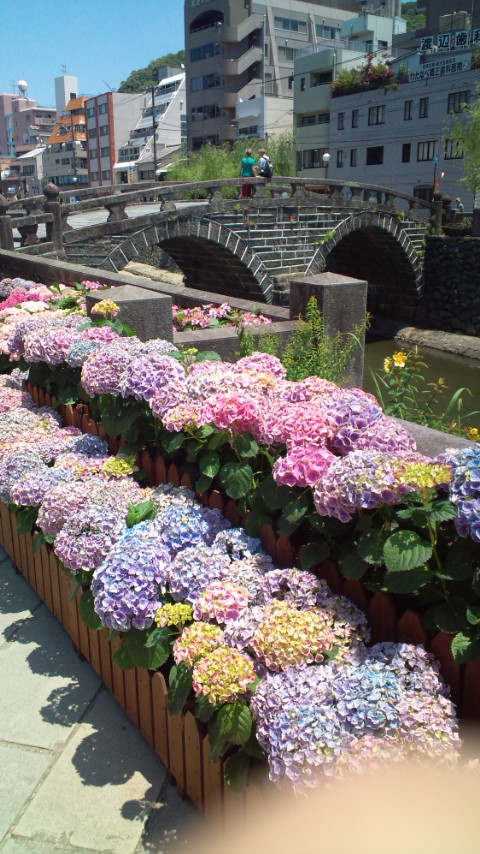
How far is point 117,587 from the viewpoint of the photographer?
8.27 feet

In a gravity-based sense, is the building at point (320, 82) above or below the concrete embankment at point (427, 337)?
above

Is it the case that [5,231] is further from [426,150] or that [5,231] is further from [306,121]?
[306,121]

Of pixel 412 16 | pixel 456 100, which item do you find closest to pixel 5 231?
pixel 456 100

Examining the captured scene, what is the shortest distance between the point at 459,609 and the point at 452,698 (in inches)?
10.5

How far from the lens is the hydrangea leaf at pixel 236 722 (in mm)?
2117

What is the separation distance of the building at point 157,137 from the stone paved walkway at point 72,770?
2503 inches

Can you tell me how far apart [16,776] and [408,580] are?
170 centimetres

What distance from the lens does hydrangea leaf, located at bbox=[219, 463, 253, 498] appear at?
2.90 metres

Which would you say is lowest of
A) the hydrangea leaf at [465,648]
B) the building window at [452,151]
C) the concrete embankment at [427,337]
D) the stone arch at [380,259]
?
the concrete embankment at [427,337]

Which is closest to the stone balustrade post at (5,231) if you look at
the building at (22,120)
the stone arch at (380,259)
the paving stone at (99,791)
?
the stone arch at (380,259)

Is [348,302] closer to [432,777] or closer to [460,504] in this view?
[460,504]

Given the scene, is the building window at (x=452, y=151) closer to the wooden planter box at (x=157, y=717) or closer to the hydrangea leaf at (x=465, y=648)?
the wooden planter box at (x=157, y=717)

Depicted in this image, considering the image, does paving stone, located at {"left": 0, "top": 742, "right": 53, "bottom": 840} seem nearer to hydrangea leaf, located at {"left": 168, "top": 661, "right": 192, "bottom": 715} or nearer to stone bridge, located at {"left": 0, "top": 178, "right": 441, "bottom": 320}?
hydrangea leaf, located at {"left": 168, "top": 661, "right": 192, "bottom": 715}

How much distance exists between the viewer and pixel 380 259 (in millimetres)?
26219
